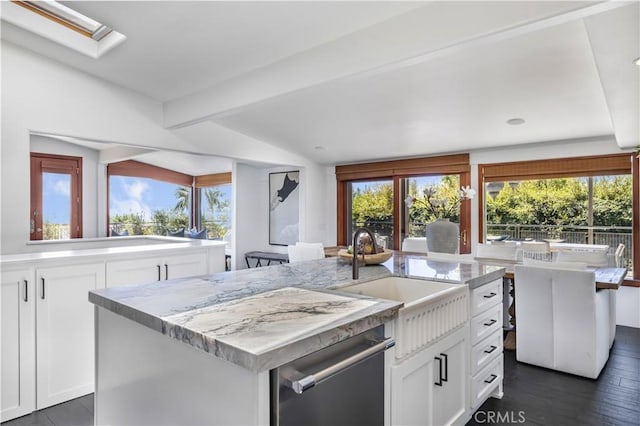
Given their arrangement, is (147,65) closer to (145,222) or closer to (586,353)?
(586,353)

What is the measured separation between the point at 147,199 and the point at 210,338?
770 cm

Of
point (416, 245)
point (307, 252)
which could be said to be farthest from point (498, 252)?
point (307, 252)

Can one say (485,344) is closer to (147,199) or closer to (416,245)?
(416,245)

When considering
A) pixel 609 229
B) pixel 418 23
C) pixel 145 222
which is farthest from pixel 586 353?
pixel 145 222

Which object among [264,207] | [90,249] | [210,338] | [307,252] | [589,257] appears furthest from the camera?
[264,207]

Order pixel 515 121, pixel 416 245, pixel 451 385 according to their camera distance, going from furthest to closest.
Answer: pixel 416 245, pixel 515 121, pixel 451 385

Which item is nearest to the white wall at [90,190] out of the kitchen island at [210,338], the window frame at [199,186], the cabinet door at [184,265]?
the window frame at [199,186]

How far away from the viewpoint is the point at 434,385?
5.68 feet

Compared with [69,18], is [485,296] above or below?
below

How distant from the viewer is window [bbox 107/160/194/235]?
7.18 meters

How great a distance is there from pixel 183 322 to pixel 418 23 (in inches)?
81.0

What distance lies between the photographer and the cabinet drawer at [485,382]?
212cm

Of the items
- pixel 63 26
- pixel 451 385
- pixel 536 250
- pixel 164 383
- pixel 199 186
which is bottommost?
pixel 451 385

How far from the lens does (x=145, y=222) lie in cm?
780
